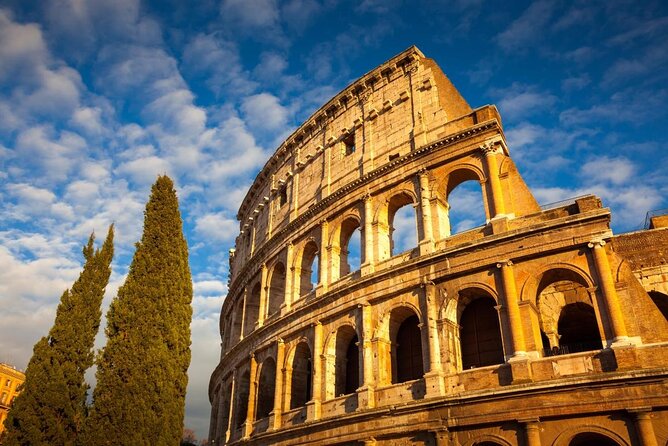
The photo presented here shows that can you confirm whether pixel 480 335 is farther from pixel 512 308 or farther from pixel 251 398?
pixel 251 398

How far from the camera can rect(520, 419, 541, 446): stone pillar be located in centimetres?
1188

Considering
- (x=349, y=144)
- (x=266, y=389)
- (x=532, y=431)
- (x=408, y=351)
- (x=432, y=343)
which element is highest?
(x=349, y=144)

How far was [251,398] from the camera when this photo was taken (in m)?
20.2

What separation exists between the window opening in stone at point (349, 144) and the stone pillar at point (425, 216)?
15.7 ft

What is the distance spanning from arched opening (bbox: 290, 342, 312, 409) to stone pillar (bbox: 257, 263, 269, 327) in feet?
10.2

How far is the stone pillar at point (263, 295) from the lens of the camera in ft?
71.6

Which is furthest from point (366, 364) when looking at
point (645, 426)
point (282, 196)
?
point (282, 196)

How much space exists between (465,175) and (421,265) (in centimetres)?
329

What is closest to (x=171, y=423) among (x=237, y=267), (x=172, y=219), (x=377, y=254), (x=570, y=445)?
(x=172, y=219)

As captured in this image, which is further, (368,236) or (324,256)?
(324,256)

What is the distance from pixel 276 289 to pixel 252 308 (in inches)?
90.5

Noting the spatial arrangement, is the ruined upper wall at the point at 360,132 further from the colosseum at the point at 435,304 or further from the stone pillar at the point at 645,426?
the stone pillar at the point at 645,426

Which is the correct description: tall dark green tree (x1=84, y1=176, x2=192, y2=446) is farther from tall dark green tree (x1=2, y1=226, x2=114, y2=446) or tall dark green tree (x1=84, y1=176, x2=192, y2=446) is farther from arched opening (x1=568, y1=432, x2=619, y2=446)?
arched opening (x1=568, y1=432, x2=619, y2=446)

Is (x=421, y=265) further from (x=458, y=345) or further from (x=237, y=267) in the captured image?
(x=237, y=267)
